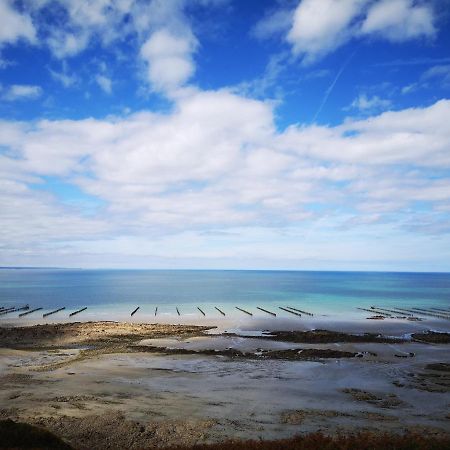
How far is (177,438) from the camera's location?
15781 mm

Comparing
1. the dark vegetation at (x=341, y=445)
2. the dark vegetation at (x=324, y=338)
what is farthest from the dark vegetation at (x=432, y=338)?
the dark vegetation at (x=341, y=445)

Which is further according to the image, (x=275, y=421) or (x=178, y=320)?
(x=178, y=320)

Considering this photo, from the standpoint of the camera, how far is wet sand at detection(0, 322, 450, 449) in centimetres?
1692

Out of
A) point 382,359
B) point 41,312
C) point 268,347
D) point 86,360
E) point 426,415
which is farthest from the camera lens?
point 41,312

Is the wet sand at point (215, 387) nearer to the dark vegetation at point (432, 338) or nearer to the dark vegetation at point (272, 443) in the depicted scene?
the dark vegetation at point (432, 338)

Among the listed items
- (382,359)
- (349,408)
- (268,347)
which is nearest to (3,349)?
(268,347)

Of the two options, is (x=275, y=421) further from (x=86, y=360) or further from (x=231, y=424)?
(x=86, y=360)

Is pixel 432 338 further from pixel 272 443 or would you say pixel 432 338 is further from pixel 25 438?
pixel 25 438

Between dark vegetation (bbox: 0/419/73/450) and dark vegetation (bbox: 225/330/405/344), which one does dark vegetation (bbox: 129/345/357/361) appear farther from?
dark vegetation (bbox: 0/419/73/450)

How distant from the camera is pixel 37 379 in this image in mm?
24391

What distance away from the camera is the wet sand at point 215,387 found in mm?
16922

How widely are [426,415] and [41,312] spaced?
68.0 metres

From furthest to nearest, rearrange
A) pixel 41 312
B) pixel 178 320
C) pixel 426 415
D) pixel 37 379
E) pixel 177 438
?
pixel 41 312, pixel 178 320, pixel 37 379, pixel 426 415, pixel 177 438

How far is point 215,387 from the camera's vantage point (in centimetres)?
2362
